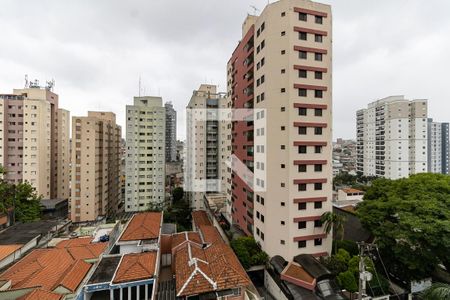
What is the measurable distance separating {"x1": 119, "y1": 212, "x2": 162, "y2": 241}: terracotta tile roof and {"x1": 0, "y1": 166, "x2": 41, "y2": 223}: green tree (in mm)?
21210

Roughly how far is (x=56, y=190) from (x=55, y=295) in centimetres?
5317

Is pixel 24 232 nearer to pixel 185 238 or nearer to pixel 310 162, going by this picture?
pixel 185 238

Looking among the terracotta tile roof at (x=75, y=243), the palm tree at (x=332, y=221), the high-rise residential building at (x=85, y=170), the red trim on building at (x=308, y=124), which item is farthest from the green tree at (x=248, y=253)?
the high-rise residential building at (x=85, y=170)

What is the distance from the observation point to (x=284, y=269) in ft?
69.1

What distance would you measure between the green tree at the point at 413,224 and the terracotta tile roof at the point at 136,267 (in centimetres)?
2081

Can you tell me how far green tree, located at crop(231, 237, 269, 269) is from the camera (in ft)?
76.1

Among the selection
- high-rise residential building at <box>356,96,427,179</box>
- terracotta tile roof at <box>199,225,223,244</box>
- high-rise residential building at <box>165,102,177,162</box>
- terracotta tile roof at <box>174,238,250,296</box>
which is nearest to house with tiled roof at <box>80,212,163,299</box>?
terracotta tile roof at <box>174,238,250,296</box>

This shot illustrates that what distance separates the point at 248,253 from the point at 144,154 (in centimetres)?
3918

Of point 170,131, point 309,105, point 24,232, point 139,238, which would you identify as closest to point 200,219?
point 139,238

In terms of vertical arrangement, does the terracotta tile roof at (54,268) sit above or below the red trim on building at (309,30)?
below

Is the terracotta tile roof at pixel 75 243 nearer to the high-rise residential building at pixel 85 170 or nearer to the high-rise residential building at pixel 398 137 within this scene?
the high-rise residential building at pixel 85 170

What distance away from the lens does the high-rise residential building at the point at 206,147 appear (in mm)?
53906

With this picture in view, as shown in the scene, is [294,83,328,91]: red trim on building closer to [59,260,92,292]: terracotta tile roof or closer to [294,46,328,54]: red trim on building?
[294,46,328,54]: red trim on building

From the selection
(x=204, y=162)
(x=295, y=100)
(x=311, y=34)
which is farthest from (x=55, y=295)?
(x=204, y=162)
